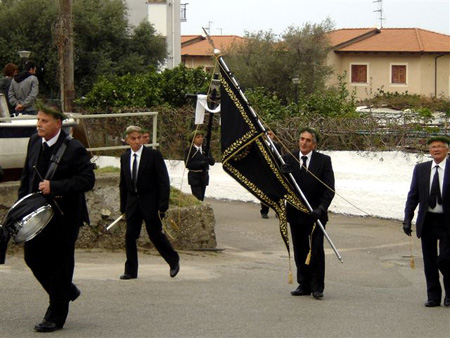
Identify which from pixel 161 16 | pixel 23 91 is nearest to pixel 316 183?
pixel 23 91

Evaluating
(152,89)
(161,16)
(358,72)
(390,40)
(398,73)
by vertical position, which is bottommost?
(152,89)

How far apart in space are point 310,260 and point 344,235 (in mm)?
5776

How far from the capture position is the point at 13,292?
9242 millimetres

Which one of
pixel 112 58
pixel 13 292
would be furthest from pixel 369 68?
pixel 13 292

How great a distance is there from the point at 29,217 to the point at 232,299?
281cm

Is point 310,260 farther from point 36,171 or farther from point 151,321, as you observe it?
point 36,171

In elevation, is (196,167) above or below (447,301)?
above

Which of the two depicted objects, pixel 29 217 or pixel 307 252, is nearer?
pixel 29 217

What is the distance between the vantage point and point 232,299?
31.0 feet

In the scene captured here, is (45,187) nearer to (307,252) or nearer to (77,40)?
(307,252)

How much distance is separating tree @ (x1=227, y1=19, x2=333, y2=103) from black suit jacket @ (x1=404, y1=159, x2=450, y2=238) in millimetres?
40015

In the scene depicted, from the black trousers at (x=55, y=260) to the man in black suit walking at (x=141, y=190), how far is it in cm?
266

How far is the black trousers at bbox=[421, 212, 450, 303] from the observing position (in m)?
9.51

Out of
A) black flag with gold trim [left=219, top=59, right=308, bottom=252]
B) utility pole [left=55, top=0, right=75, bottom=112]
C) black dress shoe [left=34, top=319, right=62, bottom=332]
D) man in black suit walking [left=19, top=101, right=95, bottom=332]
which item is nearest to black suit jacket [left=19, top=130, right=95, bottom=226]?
man in black suit walking [left=19, top=101, right=95, bottom=332]
